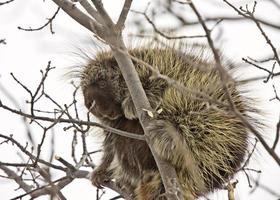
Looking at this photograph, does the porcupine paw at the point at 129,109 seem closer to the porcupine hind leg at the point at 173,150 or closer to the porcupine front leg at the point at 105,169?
the porcupine hind leg at the point at 173,150

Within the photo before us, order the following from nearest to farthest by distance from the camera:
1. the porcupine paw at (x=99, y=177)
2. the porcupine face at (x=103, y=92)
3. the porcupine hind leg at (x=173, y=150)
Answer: the porcupine hind leg at (x=173, y=150), the porcupine face at (x=103, y=92), the porcupine paw at (x=99, y=177)

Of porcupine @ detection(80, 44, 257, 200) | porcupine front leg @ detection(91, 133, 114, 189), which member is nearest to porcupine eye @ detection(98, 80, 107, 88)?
porcupine @ detection(80, 44, 257, 200)

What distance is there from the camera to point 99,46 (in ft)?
13.0

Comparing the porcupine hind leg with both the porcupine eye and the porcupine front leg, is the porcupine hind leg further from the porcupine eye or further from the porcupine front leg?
the porcupine front leg

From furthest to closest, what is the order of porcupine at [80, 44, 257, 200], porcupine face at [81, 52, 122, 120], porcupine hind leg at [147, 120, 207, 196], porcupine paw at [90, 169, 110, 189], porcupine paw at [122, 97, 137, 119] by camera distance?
porcupine paw at [90, 169, 110, 189] < porcupine face at [81, 52, 122, 120] < porcupine paw at [122, 97, 137, 119] < porcupine at [80, 44, 257, 200] < porcupine hind leg at [147, 120, 207, 196]

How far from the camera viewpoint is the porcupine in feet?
11.2

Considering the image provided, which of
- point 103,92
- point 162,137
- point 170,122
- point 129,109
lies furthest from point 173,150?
point 103,92

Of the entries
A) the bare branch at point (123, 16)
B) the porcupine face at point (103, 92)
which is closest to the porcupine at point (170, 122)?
the porcupine face at point (103, 92)

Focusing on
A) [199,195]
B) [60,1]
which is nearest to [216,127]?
[199,195]

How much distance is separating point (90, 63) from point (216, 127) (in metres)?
0.97

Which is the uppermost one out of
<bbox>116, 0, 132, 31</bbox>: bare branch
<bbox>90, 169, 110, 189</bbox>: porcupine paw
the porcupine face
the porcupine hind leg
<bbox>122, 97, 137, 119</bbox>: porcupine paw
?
the porcupine face

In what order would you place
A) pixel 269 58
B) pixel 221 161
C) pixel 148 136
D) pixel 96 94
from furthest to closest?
pixel 96 94
pixel 221 161
pixel 148 136
pixel 269 58

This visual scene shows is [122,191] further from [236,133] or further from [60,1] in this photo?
[60,1]

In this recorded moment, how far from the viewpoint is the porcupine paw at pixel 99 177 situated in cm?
382
